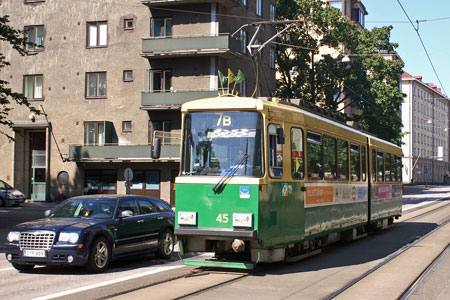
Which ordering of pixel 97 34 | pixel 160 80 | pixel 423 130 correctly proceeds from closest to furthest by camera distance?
pixel 160 80 < pixel 97 34 < pixel 423 130

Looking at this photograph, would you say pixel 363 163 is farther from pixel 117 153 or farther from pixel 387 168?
pixel 117 153

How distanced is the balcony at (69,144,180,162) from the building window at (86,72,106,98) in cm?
370

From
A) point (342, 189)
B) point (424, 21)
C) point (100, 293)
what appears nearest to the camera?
point (100, 293)

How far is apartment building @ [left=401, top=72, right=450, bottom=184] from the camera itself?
4048 inches

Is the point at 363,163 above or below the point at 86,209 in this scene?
above

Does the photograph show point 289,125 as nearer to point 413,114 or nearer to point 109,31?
point 109,31

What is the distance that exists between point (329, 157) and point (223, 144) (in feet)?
13.3

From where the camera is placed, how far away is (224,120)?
37.2 ft

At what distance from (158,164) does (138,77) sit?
19.6 ft

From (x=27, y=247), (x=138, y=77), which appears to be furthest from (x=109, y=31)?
(x=27, y=247)

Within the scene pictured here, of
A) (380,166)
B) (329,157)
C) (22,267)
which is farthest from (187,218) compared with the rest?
(380,166)

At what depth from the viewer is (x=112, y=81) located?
41.6m

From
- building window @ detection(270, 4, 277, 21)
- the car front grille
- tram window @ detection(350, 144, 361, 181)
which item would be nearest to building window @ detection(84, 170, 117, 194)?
building window @ detection(270, 4, 277, 21)

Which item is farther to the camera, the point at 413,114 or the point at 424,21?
the point at 413,114
